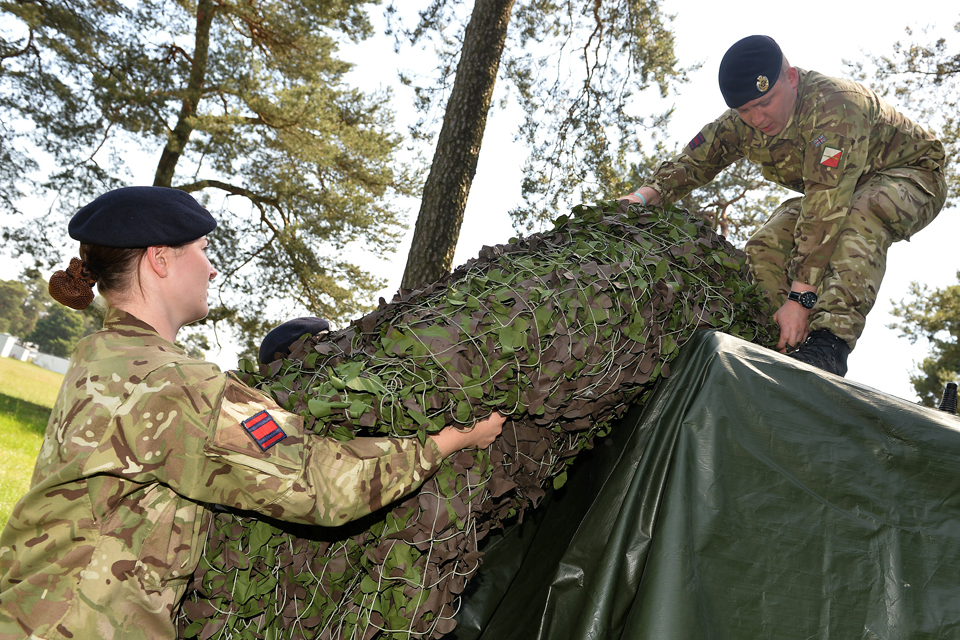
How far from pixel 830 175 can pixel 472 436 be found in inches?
82.3

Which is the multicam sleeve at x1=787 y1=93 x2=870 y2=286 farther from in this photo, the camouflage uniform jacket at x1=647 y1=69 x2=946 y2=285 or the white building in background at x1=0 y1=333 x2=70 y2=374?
the white building in background at x1=0 y1=333 x2=70 y2=374

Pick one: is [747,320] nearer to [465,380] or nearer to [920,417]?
[920,417]

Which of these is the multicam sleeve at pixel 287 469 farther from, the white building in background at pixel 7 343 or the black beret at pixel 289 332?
the white building in background at pixel 7 343

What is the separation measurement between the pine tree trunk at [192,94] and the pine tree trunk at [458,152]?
949 centimetres

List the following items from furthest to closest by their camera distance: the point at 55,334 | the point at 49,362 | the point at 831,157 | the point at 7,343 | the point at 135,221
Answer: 1. the point at 55,334
2. the point at 49,362
3. the point at 7,343
4. the point at 831,157
5. the point at 135,221

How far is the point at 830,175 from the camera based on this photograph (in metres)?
2.88

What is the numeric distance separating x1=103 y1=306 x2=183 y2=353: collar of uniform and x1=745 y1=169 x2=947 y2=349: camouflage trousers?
2578 mm

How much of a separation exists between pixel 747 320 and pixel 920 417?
82 cm

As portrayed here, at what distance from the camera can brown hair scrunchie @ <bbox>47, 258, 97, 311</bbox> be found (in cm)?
190

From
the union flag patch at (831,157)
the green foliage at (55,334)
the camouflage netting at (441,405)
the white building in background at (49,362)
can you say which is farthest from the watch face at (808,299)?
the green foliage at (55,334)

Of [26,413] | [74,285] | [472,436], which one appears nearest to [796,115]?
[472,436]

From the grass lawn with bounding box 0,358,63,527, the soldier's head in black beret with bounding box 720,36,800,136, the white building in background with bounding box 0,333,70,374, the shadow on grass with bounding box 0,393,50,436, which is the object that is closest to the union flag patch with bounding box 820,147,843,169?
the soldier's head in black beret with bounding box 720,36,800,136

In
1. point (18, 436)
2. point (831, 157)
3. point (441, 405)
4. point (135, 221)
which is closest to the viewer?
point (135, 221)

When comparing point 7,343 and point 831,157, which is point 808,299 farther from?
point 7,343
